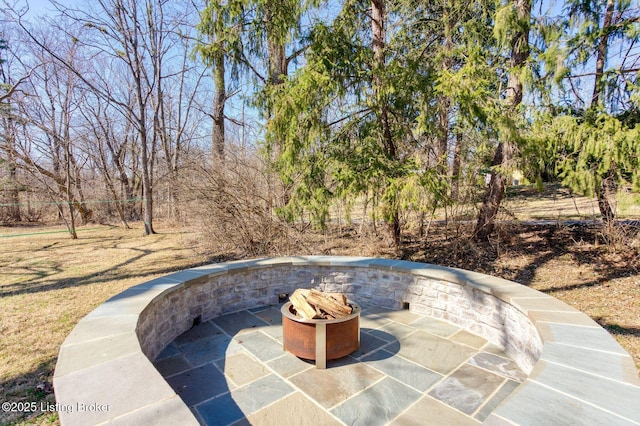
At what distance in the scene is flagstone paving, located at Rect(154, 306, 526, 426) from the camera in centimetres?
213

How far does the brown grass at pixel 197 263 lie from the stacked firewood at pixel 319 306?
5.97 feet

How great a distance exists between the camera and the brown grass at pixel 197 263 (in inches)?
121

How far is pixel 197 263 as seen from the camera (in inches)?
250

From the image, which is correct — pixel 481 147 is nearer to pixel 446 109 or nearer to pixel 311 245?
pixel 446 109

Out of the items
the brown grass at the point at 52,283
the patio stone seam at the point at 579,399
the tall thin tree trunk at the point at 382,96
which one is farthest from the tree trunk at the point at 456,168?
the brown grass at the point at 52,283

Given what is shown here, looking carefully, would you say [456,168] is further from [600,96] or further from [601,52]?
[601,52]

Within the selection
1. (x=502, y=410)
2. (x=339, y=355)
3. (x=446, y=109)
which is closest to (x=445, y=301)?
(x=339, y=355)

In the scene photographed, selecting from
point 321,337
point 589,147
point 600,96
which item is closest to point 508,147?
point 589,147

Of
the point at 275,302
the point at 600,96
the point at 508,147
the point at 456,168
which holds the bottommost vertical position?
the point at 275,302

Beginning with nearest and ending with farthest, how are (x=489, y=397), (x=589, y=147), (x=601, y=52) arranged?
(x=489, y=397)
(x=589, y=147)
(x=601, y=52)

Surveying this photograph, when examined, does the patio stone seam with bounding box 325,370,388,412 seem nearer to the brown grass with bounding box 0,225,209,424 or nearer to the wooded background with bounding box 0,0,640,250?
the brown grass with bounding box 0,225,209,424

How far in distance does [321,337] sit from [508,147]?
443 cm

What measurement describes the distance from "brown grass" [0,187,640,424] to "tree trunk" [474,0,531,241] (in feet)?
0.99

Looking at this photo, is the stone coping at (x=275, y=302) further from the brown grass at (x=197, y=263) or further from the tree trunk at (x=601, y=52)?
the tree trunk at (x=601, y=52)
